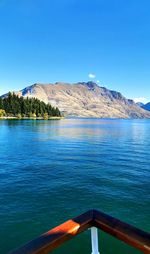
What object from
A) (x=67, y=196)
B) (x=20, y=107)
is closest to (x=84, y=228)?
(x=67, y=196)

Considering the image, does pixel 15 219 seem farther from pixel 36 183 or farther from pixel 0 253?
pixel 36 183

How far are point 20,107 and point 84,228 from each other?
159972 mm

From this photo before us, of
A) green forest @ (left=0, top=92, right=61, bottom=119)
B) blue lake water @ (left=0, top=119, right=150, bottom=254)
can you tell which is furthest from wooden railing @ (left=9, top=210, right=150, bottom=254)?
green forest @ (left=0, top=92, right=61, bottom=119)

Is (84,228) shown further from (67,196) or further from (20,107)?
(20,107)

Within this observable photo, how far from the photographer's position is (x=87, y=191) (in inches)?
612

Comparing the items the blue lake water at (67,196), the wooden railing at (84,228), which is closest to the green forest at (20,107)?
the blue lake water at (67,196)

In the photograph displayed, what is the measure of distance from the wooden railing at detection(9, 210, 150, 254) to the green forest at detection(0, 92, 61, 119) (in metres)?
144

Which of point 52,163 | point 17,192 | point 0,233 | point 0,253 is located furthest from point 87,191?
point 52,163

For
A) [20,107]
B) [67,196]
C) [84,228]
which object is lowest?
[67,196]

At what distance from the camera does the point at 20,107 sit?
512 feet

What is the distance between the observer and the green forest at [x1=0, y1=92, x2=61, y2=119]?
149000 millimetres

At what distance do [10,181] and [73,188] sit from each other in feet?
18.8

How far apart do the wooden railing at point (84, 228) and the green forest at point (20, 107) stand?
14382 cm

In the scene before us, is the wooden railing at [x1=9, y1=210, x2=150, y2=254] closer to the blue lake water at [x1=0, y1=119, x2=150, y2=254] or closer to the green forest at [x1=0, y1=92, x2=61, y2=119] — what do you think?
the blue lake water at [x1=0, y1=119, x2=150, y2=254]
